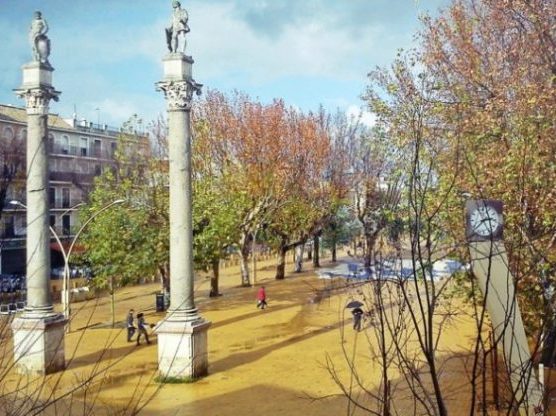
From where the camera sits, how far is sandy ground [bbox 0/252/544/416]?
41.5 ft

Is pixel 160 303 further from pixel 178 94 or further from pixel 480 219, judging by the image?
pixel 480 219

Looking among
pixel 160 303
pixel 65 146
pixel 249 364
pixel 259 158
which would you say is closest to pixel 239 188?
pixel 259 158

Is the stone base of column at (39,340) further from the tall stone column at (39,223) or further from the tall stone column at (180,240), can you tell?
the tall stone column at (180,240)

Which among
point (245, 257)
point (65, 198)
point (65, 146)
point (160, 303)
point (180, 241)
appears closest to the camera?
point (180, 241)

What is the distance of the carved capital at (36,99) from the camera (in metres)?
15.8

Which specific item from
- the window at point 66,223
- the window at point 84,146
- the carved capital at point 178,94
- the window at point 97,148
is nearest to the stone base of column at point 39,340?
the carved capital at point 178,94

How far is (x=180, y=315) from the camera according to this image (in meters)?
14.7

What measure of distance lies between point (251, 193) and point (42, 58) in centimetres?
1796

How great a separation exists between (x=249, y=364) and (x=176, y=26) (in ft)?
29.2

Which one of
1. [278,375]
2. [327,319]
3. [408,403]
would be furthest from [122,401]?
[327,319]

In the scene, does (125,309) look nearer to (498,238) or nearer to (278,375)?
(278,375)

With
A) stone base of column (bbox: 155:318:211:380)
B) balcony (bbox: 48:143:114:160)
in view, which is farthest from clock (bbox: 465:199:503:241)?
balcony (bbox: 48:143:114:160)

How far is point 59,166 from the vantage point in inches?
1927

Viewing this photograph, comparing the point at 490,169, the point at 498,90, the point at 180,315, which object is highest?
the point at 498,90
